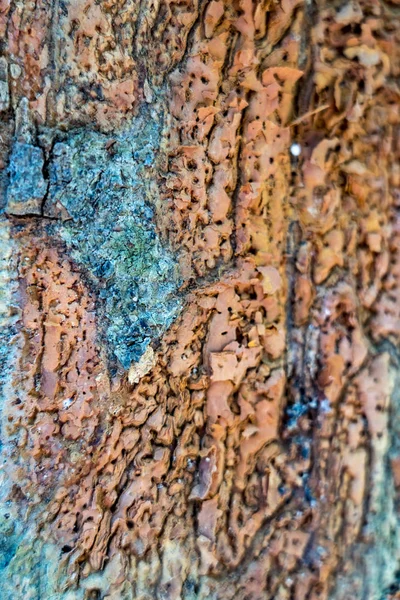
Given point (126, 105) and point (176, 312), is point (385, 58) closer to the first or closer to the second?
point (126, 105)

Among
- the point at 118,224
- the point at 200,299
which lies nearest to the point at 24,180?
the point at 118,224

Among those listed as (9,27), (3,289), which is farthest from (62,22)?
(3,289)

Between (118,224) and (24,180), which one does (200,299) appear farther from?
(24,180)

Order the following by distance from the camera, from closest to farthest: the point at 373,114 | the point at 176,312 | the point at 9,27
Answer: the point at 9,27
the point at 176,312
the point at 373,114

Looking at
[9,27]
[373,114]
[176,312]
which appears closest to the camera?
[9,27]

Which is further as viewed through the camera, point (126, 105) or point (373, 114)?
point (373, 114)
